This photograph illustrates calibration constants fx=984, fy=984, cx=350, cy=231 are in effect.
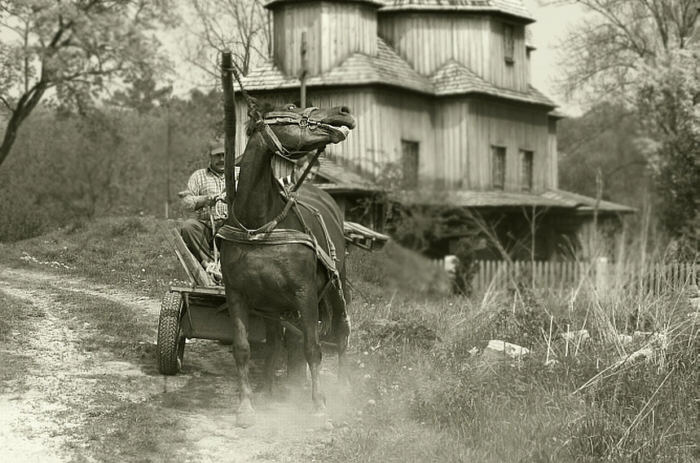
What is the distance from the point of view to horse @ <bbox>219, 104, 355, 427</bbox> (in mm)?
8680

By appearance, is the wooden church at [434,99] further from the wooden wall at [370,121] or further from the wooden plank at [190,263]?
the wooden plank at [190,263]

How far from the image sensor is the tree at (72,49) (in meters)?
33.9

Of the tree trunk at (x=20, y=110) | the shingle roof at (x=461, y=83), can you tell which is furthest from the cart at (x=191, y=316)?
the tree trunk at (x=20, y=110)

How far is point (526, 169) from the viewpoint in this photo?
127ft

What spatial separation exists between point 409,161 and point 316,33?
540 centimetres

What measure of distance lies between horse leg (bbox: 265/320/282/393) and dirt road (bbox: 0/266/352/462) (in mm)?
200

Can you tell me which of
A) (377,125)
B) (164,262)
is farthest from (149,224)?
(377,125)

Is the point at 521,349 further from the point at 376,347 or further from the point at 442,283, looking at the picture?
the point at 442,283

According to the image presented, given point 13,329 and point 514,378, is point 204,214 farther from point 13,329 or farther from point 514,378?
point 514,378

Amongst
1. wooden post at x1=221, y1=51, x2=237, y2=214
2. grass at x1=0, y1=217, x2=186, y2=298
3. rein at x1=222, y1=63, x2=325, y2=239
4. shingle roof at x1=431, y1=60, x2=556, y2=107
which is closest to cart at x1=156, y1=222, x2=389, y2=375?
rein at x1=222, y1=63, x2=325, y2=239

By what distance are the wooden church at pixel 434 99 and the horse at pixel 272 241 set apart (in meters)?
19.8

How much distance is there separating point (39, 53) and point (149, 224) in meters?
12.5

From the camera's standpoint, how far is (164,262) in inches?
797

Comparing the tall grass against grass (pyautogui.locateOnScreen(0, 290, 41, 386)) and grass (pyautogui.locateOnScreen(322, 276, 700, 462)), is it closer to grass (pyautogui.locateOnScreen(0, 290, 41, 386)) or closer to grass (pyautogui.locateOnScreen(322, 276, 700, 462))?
grass (pyautogui.locateOnScreen(322, 276, 700, 462))
